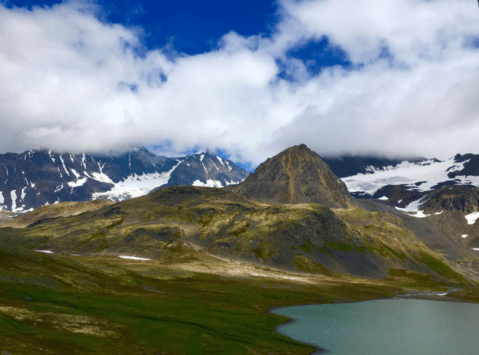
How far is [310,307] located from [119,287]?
67.9 meters

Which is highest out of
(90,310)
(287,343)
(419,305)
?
(90,310)

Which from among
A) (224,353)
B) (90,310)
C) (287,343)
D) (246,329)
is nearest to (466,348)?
(287,343)

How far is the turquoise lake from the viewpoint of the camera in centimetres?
8062

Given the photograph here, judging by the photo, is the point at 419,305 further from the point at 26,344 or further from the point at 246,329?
the point at 26,344

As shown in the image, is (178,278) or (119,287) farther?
(178,278)

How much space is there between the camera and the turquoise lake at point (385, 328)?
80.6 m

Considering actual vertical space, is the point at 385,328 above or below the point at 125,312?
below

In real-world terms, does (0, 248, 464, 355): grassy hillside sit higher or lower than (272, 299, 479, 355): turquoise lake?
higher

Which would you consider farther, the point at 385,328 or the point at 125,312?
the point at 385,328

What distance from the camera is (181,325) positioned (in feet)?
252

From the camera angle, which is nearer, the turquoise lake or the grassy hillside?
the grassy hillside

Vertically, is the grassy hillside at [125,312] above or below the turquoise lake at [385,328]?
above

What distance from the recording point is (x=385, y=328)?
10325 cm

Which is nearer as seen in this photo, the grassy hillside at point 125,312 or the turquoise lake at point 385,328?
the grassy hillside at point 125,312
